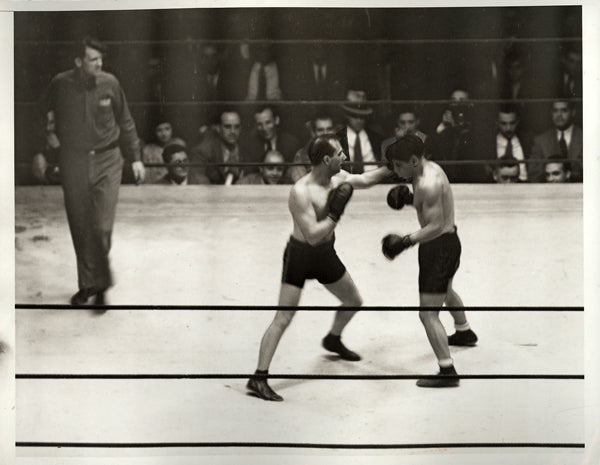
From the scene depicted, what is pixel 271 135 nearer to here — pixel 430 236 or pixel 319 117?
pixel 319 117

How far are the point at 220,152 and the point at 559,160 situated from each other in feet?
1.74

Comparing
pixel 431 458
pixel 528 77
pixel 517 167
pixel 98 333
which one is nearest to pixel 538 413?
pixel 431 458

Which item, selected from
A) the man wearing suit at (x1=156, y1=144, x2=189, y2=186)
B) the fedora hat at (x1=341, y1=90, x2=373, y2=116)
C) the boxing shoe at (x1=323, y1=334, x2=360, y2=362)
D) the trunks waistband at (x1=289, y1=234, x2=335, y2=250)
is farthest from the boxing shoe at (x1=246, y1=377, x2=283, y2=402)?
the fedora hat at (x1=341, y1=90, x2=373, y2=116)

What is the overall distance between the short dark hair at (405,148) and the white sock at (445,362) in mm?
317

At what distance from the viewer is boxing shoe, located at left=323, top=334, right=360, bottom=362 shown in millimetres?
1863

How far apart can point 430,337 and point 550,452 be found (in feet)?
0.84

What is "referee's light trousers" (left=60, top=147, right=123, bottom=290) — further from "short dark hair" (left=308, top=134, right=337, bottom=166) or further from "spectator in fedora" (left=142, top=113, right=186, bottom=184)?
"short dark hair" (left=308, top=134, right=337, bottom=166)

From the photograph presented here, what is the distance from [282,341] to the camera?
187 centimetres

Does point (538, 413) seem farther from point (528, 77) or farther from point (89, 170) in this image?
point (89, 170)

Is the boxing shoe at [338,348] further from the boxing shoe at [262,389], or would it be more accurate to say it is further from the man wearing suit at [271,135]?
the man wearing suit at [271,135]

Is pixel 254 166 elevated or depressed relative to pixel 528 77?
depressed

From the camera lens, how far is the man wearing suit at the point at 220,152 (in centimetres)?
187

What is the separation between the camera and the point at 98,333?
1874 millimetres

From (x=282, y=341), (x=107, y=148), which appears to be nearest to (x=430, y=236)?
(x=282, y=341)
